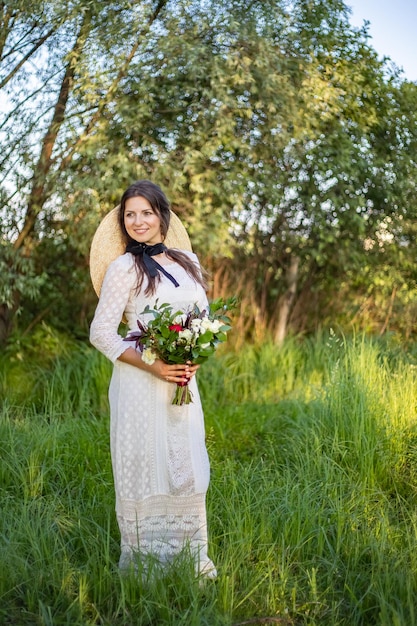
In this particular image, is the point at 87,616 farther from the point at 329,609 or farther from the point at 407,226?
the point at 407,226

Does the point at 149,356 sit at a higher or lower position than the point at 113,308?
lower

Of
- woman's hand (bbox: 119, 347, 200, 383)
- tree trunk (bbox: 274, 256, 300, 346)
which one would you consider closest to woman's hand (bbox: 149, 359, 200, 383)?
woman's hand (bbox: 119, 347, 200, 383)

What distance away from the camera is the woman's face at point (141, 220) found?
335cm

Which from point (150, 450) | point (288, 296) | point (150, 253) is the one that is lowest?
point (150, 450)

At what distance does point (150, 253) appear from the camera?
3.32 m

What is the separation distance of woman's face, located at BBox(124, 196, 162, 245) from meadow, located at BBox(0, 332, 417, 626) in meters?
1.34

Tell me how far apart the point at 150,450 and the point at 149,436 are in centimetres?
6

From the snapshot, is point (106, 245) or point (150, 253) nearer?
point (150, 253)

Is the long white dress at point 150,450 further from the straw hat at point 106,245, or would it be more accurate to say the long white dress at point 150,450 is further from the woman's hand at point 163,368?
A: the straw hat at point 106,245

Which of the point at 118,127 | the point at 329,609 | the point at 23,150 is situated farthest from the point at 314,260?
the point at 329,609

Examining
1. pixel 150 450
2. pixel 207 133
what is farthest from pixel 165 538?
pixel 207 133

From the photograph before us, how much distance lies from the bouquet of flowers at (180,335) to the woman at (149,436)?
11 cm

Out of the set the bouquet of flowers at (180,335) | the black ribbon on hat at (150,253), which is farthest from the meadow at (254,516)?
the black ribbon on hat at (150,253)

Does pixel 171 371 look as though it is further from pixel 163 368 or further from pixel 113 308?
pixel 113 308
